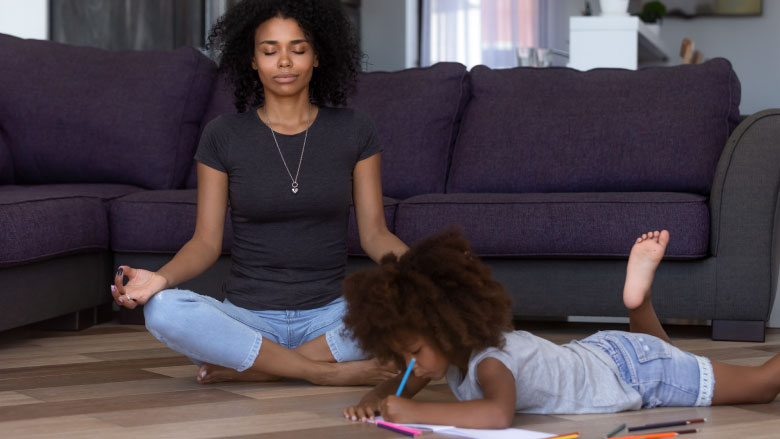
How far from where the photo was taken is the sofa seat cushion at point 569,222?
272cm

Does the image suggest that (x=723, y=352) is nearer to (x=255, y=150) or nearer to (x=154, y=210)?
(x=255, y=150)

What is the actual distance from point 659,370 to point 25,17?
3.61 m

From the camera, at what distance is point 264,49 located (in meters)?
2.13

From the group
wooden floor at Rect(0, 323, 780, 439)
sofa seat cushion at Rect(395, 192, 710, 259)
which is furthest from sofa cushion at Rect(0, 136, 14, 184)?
sofa seat cushion at Rect(395, 192, 710, 259)

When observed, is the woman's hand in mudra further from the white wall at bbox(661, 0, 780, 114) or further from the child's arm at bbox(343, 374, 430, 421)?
the white wall at bbox(661, 0, 780, 114)

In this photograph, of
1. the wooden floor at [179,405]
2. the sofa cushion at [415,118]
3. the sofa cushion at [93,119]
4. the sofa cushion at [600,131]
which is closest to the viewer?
the wooden floor at [179,405]

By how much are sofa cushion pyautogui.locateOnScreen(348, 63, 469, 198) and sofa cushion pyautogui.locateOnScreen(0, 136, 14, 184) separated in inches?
46.0

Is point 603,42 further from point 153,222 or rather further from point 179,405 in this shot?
point 179,405

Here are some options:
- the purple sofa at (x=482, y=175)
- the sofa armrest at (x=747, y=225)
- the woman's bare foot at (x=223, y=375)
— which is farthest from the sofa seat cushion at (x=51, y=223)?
the sofa armrest at (x=747, y=225)

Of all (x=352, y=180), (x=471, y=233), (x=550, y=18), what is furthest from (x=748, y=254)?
(x=550, y=18)

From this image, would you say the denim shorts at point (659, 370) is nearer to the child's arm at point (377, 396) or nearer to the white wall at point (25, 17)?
the child's arm at point (377, 396)

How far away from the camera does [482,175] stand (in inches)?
126

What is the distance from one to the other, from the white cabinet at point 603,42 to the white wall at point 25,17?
2.38m

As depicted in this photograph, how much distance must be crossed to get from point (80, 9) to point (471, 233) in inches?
101
